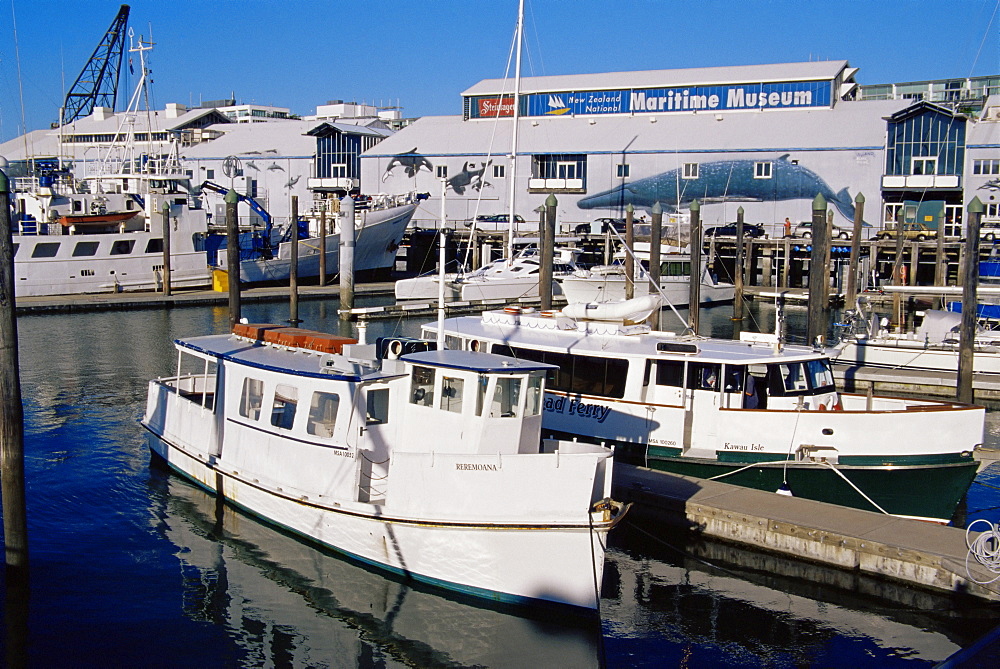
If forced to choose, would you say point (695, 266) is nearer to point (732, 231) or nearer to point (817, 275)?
point (817, 275)

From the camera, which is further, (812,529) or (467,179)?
(467,179)

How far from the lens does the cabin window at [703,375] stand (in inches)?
668

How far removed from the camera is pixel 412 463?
12.9m

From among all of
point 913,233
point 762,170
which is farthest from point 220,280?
point 913,233

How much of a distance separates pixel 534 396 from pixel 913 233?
3922 cm

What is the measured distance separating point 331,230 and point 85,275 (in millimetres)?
14008

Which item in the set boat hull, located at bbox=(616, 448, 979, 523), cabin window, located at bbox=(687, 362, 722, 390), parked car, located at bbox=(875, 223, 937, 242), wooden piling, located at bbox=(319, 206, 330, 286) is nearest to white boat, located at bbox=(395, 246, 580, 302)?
wooden piling, located at bbox=(319, 206, 330, 286)

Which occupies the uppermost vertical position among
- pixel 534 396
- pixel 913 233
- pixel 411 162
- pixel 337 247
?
pixel 411 162

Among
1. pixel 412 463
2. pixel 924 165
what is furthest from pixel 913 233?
pixel 412 463

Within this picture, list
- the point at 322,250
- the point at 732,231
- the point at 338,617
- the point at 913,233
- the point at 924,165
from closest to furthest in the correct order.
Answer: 1. the point at 338,617
2. the point at 913,233
3. the point at 924,165
4. the point at 322,250
5. the point at 732,231

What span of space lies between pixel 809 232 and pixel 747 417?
35263 mm

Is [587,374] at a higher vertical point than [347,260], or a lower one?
lower

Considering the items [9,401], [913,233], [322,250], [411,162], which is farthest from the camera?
[411,162]

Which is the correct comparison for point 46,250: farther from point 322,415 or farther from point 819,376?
point 819,376
